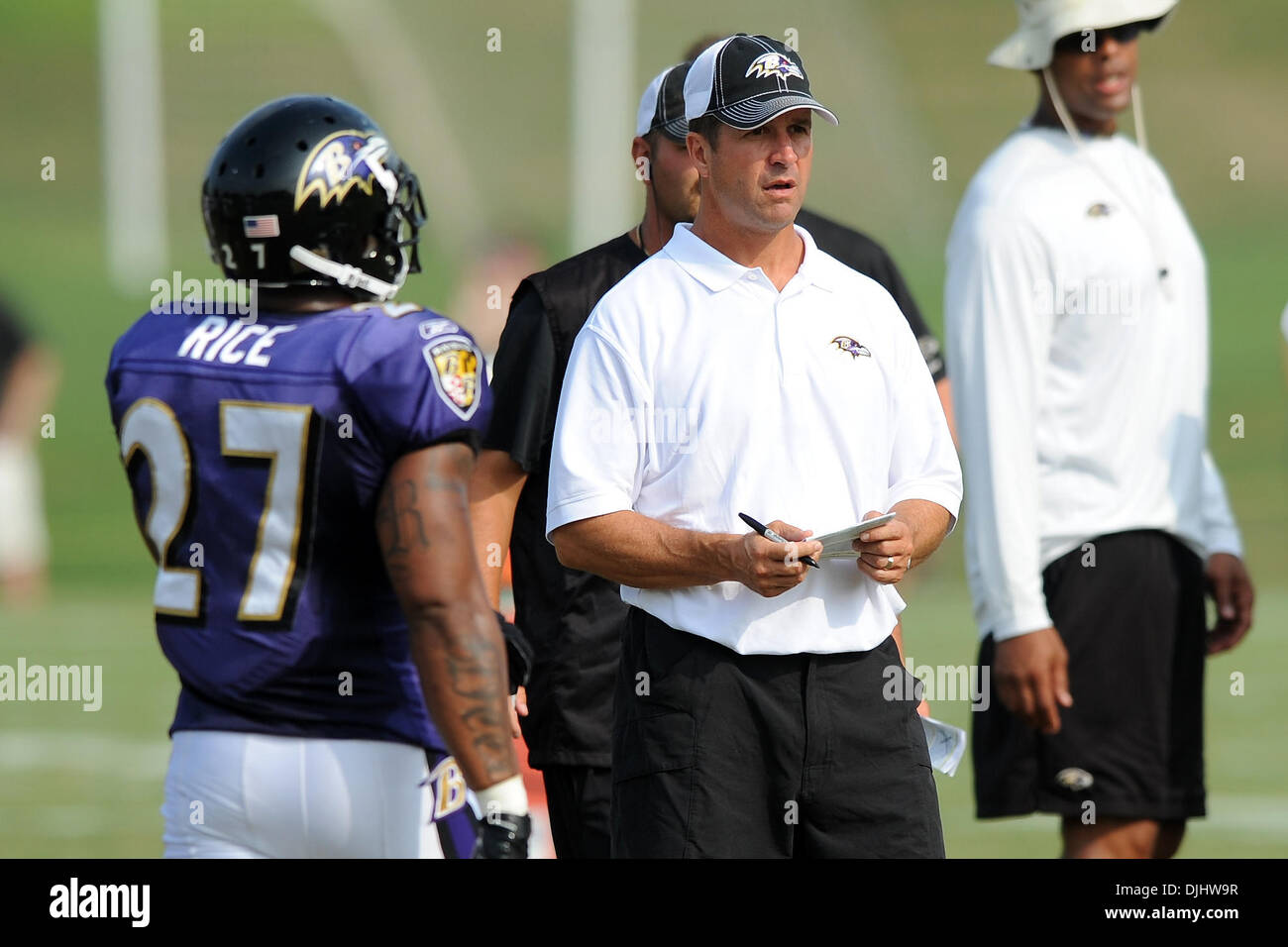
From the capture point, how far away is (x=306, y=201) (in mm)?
3471

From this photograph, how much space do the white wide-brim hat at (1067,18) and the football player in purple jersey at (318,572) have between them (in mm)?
2684

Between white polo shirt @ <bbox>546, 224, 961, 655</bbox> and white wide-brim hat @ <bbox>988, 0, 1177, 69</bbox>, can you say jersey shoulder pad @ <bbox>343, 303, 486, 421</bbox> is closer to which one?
white polo shirt @ <bbox>546, 224, 961, 655</bbox>

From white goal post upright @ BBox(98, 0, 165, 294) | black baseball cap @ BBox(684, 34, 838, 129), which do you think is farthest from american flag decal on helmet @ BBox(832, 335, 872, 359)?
white goal post upright @ BBox(98, 0, 165, 294)

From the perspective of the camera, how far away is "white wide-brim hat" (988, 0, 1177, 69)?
18.0 ft

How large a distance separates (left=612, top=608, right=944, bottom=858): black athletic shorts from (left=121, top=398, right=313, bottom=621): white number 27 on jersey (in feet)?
2.54

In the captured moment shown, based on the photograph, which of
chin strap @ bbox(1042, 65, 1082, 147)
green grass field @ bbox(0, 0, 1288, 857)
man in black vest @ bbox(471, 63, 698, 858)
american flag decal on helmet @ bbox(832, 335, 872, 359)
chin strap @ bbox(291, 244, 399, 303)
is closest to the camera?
chin strap @ bbox(291, 244, 399, 303)

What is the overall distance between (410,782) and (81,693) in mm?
9336

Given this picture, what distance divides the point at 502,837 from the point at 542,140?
105 ft

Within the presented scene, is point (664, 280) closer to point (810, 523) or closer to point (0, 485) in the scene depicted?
point (810, 523)

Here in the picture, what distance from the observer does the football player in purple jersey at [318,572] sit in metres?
3.31

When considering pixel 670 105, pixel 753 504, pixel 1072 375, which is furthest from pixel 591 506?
pixel 1072 375

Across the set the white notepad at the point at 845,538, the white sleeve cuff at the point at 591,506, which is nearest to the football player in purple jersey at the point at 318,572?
the white sleeve cuff at the point at 591,506

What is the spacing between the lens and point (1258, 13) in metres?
36.7
